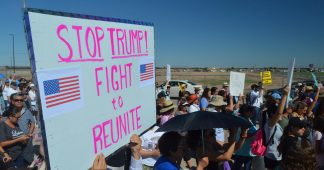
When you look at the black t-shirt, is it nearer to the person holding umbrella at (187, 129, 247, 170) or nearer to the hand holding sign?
the person holding umbrella at (187, 129, 247, 170)

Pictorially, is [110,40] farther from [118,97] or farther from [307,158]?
[307,158]

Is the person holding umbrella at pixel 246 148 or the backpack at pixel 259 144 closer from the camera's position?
the backpack at pixel 259 144

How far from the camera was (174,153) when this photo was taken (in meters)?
3.00

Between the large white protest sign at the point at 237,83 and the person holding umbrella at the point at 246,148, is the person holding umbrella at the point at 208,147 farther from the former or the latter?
the large white protest sign at the point at 237,83

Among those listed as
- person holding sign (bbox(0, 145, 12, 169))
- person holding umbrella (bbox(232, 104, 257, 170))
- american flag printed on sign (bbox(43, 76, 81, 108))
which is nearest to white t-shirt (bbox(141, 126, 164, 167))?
person holding umbrella (bbox(232, 104, 257, 170))

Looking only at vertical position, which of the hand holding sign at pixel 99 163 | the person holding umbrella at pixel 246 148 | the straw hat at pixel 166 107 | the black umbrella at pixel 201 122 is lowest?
the person holding umbrella at pixel 246 148

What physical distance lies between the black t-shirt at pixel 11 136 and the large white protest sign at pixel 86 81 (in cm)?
307

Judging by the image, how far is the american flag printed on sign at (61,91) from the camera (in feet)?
5.54

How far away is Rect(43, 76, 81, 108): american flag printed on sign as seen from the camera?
169 centimetres

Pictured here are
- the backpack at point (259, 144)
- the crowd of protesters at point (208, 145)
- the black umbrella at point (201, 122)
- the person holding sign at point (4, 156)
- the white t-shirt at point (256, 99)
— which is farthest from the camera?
the white t-shirt at point (256, 99)

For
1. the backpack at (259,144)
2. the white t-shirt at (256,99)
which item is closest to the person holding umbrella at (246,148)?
the backpack at (259,144)

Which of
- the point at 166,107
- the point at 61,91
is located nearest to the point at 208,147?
the point at 166,107

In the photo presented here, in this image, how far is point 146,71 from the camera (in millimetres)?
2971

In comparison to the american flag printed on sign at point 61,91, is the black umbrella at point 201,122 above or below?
below
